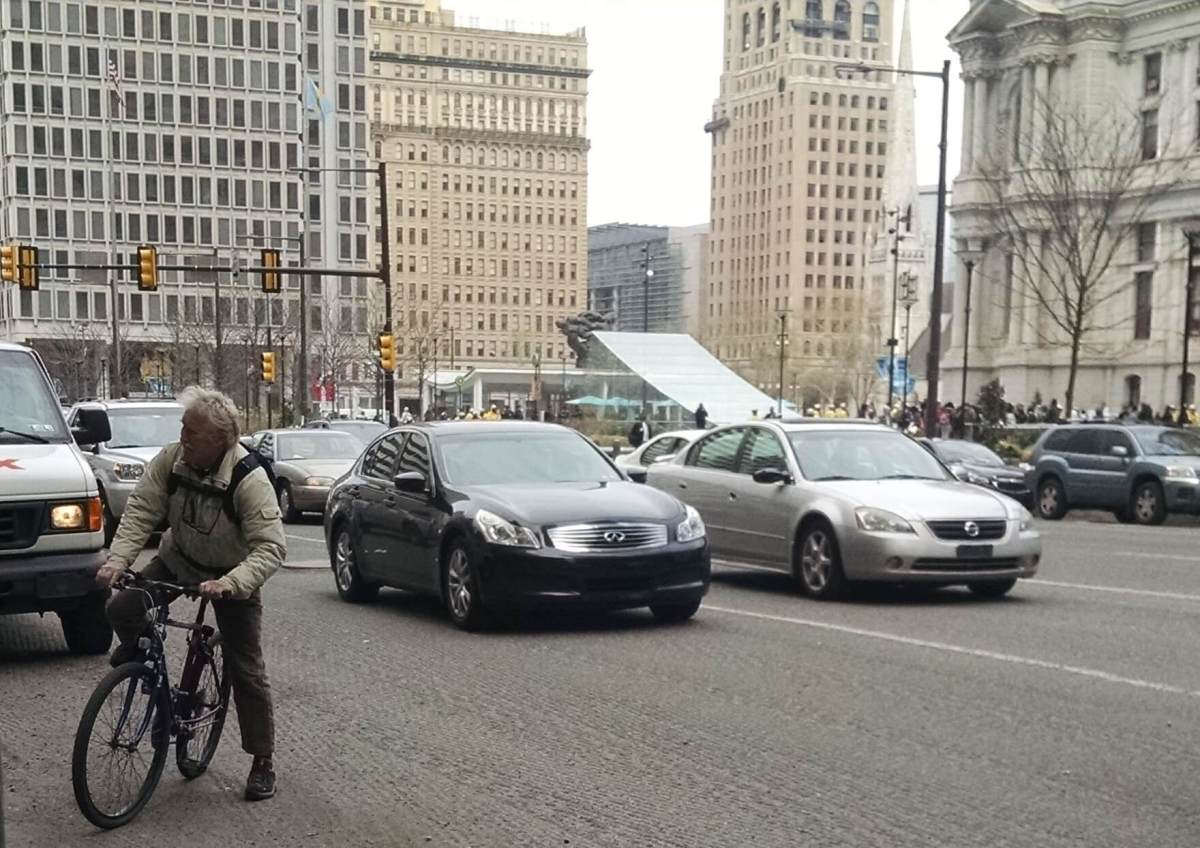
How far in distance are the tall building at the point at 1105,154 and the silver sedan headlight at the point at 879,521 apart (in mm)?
60312

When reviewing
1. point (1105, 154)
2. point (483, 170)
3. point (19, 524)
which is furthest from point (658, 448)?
point (483, 170)

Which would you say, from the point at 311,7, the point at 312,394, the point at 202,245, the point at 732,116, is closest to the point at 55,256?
the point at 202,245

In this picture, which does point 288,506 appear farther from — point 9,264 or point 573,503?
point 9,264

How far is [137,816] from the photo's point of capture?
568 cm

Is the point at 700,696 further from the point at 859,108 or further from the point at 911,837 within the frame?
the point at 859,108

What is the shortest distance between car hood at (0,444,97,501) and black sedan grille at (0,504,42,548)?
66mm

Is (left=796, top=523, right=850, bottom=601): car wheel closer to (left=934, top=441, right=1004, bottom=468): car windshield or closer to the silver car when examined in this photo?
the silver car

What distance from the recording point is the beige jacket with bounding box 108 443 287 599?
5.64 meters

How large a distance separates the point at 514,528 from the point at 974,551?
13.3 ft

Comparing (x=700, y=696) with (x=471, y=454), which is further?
(x=471, y=454)

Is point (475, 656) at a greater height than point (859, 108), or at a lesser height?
lesser

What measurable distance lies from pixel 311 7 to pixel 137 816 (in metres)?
117

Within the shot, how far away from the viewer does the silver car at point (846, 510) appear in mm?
11953

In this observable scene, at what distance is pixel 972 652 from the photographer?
9445mm
